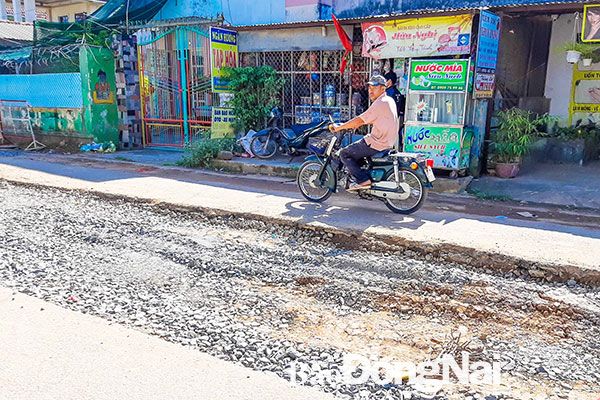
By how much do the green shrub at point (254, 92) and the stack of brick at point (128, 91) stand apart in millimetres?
3960

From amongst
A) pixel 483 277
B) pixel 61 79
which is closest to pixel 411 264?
pixel 483 277

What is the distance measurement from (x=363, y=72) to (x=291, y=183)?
296 cm

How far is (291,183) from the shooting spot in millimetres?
9414

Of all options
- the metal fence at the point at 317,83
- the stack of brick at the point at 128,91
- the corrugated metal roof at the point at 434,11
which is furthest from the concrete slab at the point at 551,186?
the stack of brick at the point at 128,91

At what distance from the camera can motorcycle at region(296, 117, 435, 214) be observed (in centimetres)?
675

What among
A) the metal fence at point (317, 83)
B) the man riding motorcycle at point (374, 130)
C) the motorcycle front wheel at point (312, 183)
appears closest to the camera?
the man riding motorcycle at point (374, 130)

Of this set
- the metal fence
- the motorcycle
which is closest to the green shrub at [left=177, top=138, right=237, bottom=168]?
the metal fence

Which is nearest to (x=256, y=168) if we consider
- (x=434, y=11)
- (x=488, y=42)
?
(x=434, y=11)

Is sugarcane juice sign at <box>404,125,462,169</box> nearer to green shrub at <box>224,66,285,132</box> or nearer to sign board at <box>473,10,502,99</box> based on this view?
sign board at <box>473,10,502,99</box>

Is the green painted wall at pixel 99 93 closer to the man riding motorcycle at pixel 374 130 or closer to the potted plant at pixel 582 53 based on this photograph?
the man riding motorcycle at pixel 374 130

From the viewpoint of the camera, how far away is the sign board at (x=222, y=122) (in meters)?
11.6

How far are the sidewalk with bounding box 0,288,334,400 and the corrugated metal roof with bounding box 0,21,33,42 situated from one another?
59.2 ft

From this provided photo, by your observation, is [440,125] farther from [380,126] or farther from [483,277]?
[483,277]

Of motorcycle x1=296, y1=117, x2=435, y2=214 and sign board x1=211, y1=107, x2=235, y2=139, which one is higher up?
sign board x1=211, y1=107, x2=235, y2=139
